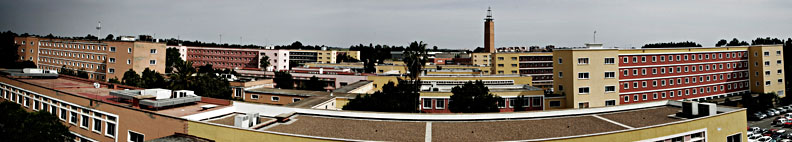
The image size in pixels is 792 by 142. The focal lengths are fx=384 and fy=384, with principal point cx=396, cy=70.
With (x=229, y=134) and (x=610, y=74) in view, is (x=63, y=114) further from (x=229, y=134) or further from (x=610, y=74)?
Result: (x=610, y=74)

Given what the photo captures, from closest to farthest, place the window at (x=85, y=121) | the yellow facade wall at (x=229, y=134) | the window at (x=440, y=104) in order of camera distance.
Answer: the yellow facade wall at (x=229, y=134) < the window at (x=85, y=121) < the window at (x=440, y=104)

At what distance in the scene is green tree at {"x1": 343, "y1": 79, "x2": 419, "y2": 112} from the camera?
122ft

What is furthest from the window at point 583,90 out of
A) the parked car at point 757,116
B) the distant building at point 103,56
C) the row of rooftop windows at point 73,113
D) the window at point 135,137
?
the distant building at point 103,56

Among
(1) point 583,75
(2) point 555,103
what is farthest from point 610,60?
(2) point 555,103

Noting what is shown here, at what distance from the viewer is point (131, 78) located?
57.3 meters

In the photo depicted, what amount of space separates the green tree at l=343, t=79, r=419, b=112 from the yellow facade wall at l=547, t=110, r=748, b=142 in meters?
22.5

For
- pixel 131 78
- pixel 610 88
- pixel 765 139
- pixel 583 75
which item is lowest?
pixel 765 139

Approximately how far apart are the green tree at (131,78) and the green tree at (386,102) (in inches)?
1370

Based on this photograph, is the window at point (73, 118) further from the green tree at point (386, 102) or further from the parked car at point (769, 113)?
the parked car at point (769, 113)

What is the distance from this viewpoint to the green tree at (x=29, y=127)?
2172 centimetres

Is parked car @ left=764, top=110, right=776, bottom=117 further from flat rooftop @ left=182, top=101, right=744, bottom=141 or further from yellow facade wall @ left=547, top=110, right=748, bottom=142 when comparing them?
yellow facade wall @ left=547, top=110, right=748, bottom=142

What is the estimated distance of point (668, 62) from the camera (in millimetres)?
56594

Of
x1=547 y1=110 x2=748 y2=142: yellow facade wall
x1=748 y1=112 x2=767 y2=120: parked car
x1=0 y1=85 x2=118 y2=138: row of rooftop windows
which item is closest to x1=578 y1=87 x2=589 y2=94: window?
x1=547 y1=110 x2=748 y2=142: yellow facade wall

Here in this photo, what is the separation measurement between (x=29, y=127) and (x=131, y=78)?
3964 cm
